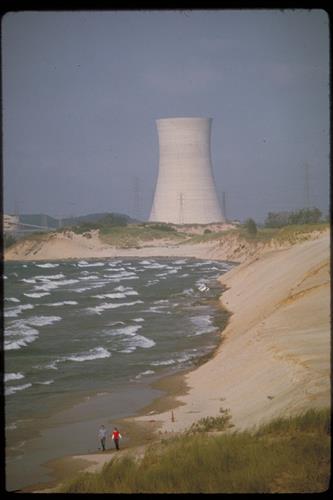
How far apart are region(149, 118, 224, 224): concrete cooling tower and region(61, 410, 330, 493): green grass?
4735 cm

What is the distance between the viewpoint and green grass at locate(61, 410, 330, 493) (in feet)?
22.2

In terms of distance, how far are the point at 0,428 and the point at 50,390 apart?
19.0ft

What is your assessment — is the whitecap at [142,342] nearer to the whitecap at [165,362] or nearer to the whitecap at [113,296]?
the whitecap at [165,362]

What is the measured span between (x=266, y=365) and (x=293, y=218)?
44.0 metres

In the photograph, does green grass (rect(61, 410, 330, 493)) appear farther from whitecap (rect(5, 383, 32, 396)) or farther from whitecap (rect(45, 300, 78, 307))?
whitecap (rect(45, 300, 78, 307))

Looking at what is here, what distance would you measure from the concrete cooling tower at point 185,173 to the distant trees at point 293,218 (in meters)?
4.46

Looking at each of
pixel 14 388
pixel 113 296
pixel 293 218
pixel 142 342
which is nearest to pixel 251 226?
pixel 293 218

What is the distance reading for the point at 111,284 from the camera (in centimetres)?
4062

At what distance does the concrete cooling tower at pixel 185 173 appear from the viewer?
54844mm

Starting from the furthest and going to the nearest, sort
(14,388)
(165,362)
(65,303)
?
1. (65,303)
2. (165,362)
3. (14,388)

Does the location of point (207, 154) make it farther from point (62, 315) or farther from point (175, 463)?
point (175, 463)

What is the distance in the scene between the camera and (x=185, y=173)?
190ft

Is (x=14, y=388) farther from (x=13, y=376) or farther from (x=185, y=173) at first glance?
(x=185, y=173)

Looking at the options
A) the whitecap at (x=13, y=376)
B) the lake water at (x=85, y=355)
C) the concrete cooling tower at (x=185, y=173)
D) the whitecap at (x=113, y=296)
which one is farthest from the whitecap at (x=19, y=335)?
the concrete cooling tower at (x=185, y=173)
